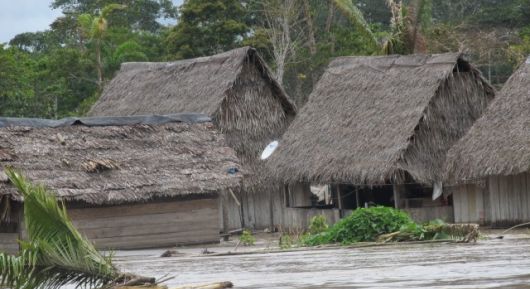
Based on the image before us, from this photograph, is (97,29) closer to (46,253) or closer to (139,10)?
(139,10)

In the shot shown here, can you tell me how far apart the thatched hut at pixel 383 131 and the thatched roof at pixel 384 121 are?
0.02 m

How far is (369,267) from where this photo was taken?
42.6 ft

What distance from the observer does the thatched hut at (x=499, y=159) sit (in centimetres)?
2305

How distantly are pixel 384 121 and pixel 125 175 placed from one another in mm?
6433

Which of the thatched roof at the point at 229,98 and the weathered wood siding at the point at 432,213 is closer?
the weathered wood siding at the point at 432,213

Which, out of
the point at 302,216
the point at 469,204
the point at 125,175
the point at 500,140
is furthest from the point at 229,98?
the point at 500,140

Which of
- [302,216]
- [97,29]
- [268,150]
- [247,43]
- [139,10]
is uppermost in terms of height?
[139,10]

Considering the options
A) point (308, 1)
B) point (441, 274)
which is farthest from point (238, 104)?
point (441, 274)

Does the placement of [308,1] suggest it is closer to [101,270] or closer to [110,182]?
[110,182]

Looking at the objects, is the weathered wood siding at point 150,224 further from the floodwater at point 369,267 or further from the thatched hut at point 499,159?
the thatched hut at point 499,159

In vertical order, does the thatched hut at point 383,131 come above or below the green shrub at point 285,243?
above

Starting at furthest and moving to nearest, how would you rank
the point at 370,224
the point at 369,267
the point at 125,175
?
the point at 125,175 < the point at 370,224 < the point at 369,267

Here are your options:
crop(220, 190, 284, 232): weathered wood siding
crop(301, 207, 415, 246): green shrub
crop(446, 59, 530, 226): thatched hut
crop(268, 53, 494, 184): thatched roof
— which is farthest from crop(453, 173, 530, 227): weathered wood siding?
crop(220, 190, 284, 232): weathered wood siding

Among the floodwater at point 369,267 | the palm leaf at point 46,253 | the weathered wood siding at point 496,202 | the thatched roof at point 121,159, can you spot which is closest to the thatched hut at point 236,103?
the thatched roof at point 121,159
